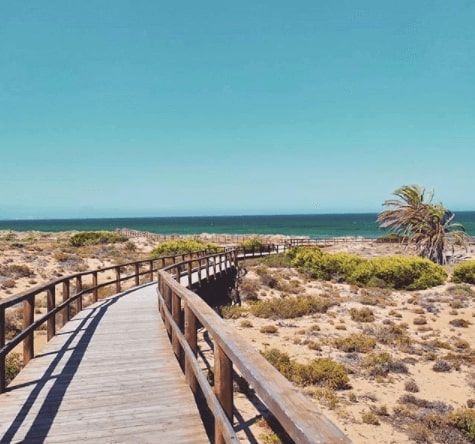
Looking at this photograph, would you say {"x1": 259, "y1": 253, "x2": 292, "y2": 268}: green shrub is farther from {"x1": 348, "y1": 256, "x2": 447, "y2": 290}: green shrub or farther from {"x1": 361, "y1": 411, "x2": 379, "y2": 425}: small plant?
{"x1": 361, "y1": 411, "x2": 379, "y2": 425}: small plant

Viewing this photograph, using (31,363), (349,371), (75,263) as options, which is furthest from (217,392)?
(75,263)

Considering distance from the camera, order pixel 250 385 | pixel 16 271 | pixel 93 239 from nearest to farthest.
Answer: pixel 250 385 → pixel 16 271 → pixel 93 239

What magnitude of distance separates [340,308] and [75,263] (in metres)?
17.1

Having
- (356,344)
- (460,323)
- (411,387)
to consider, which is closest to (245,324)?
(356,344)

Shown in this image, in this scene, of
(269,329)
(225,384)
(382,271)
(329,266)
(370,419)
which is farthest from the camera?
(329,266)

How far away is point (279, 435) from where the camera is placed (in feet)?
24.4

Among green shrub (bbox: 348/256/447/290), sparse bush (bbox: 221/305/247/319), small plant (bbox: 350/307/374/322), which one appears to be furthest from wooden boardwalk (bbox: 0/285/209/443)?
green shrub (bbox: 348/256/447/290)

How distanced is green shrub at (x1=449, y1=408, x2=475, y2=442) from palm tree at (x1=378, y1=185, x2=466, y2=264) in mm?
25965

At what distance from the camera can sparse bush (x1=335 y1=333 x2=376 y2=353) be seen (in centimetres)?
1309

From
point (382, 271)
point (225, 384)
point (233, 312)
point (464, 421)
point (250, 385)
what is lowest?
point (464, 421)

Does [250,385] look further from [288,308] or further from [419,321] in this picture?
[419,321]

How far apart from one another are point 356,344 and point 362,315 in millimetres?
4195

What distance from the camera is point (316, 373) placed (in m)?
10.5

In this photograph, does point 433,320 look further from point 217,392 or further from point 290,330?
point 217,392
